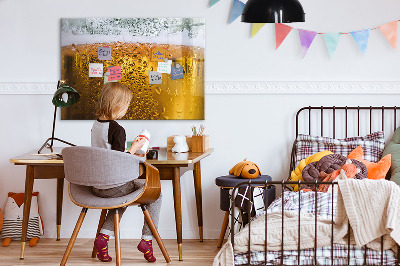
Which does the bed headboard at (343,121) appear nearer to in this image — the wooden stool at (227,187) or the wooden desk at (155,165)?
the wooden stool at (227,187)

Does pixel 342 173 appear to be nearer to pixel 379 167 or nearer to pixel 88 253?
pixel 379 167

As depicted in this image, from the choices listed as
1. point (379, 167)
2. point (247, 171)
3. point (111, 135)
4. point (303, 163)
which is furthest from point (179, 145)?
point (379, 167)

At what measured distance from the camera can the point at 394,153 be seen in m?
4.02

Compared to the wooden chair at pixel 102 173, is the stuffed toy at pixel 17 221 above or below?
below

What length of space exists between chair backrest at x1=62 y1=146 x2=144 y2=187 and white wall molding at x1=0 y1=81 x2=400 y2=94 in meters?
1.25

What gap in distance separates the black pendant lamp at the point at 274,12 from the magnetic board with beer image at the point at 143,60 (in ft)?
4.08

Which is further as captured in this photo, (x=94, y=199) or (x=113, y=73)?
(x=113, y=73)

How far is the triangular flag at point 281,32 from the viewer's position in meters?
4.36

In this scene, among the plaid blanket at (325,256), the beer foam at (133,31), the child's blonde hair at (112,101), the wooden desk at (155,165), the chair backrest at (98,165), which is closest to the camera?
the plaid blanket at (325,256)

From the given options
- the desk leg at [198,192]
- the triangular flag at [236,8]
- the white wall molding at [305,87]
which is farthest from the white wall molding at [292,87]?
the desk leg at [198,192]

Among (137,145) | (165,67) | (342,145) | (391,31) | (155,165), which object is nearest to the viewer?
(137,145)

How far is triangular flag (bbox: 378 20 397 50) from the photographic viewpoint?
4.30 m

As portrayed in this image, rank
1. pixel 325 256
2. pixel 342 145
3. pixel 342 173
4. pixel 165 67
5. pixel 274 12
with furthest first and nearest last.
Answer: pixel 165 67 → pixel 342 145 → pixel 342 173 → pixel 274 12 → pixel 325 256

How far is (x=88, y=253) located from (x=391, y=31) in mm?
2597
